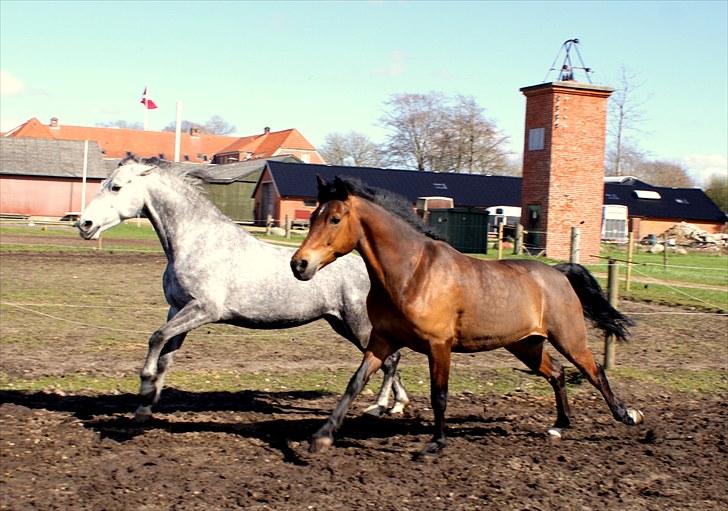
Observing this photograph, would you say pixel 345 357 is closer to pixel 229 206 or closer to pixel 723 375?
pixel 723 375

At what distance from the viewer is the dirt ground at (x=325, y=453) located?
5.50 meters

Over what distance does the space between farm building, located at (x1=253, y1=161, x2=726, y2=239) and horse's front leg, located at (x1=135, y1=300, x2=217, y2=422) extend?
139 feet

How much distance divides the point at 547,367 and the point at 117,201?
3998 mm

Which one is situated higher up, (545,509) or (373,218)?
(373,218)

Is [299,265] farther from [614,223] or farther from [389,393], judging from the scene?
[614,223]

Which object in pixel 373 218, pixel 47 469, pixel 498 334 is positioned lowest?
pixel 47 469

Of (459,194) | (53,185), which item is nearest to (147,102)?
(53,185)

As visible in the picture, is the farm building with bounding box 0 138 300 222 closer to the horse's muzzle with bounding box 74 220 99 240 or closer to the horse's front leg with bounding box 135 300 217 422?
the horse's muzzle with bounding box 74 220 99 240

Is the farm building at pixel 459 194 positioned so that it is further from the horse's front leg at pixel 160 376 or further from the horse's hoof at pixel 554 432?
the horse's hoof at pixel 554 432

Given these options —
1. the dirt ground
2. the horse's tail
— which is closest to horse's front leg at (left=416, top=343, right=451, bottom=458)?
the dirt ground

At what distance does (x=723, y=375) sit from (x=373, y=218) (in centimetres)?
639

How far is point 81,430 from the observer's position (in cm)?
695

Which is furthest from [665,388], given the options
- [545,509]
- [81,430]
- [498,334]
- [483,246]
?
[483,246]

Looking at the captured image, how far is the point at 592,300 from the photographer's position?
7.94 metres
